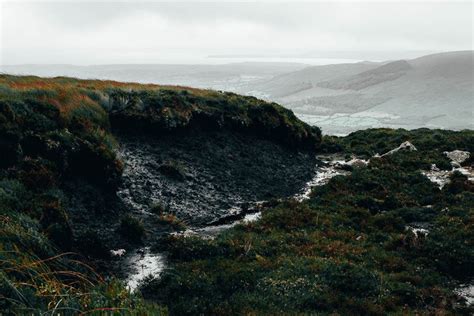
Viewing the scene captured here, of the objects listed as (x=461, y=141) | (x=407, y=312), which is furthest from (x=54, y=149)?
(x=461, y=141)

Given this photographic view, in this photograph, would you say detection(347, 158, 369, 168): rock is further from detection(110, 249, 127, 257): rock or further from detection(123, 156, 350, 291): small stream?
detection(110, 249, 127, 257): rock

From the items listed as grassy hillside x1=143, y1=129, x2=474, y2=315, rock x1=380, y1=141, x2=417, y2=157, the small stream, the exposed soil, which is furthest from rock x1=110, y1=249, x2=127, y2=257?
rock x1=380, y1=141, x2=417, y2=157

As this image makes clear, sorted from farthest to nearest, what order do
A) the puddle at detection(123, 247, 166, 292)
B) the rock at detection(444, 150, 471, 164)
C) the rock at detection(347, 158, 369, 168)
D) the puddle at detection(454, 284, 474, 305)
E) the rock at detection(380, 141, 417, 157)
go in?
the rock at detection(380, 141, 417, 157)
the rock at detection(444, 150, 471, 164)
the rock at detection(347, 158, 369, 168)
the puddle at detection(123, 247, 166, 292)
the puddle at detection(454, 284, 474, 305)

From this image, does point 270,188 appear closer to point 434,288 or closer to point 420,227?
point 420,227

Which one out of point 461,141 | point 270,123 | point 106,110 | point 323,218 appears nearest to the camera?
point 323,218

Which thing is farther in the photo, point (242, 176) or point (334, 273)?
point (242, 176)

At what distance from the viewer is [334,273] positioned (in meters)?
12.5

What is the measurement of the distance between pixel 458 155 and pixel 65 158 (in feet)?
94.3

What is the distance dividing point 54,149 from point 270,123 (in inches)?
746

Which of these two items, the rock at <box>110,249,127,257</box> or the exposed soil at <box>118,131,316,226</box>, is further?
the exposed soil at <box>118,131,316,226</box>

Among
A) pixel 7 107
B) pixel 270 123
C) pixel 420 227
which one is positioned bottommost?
pixel 420 227

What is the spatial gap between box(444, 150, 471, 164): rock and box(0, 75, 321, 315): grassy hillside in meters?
11.9

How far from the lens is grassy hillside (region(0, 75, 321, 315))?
256 inches

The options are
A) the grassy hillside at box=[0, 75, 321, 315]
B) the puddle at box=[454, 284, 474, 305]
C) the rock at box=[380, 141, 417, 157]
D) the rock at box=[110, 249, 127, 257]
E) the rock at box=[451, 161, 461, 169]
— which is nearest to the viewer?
the grassy hillside at box=[0, 75, 321, 315]
